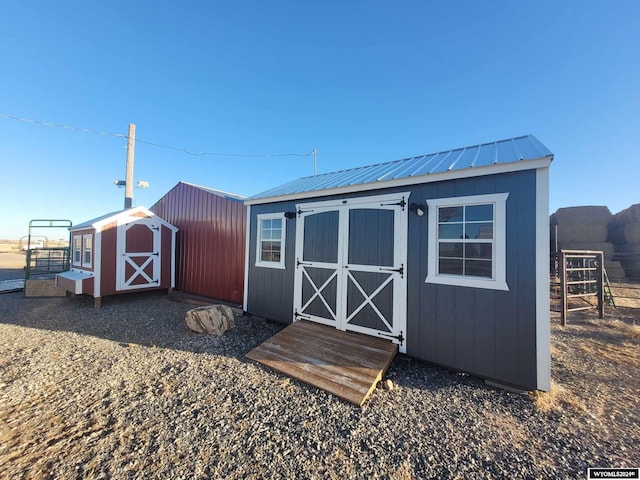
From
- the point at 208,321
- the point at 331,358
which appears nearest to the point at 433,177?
the point at 331,358

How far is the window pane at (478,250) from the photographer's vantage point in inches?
133

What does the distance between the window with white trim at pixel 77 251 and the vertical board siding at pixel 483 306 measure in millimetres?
9322

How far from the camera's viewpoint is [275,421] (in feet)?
8.36

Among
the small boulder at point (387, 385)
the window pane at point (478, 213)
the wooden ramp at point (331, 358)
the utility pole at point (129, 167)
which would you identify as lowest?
the small boulder at point (387, 385)

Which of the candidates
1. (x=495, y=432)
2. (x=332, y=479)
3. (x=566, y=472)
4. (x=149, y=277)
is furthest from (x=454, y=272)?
(x=149, y=277)

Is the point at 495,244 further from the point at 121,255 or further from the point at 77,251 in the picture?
the point at 77,251

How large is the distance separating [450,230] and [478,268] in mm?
650

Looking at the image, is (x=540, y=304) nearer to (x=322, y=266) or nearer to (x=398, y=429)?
(x=398, y=429)

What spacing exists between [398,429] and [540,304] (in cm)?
229

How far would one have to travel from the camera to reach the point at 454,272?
360 cm

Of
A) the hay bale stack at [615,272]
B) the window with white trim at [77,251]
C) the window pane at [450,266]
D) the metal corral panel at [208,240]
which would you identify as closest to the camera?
the window pane at [450,266]

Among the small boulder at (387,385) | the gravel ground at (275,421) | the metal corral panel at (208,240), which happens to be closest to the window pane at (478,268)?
the gravel ground at (275,421)

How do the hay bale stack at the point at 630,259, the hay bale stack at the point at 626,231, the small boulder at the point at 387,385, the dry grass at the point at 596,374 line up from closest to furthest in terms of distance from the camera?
the dry grass at the point at 596,374 → the small boulder at the point at 387,385 → the hay bale stack at the point at 630,259 → the hay bale stack at the point at 626,231

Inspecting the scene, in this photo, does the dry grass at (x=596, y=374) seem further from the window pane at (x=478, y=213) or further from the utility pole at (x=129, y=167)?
the utility pole at (x=129, y=167)
